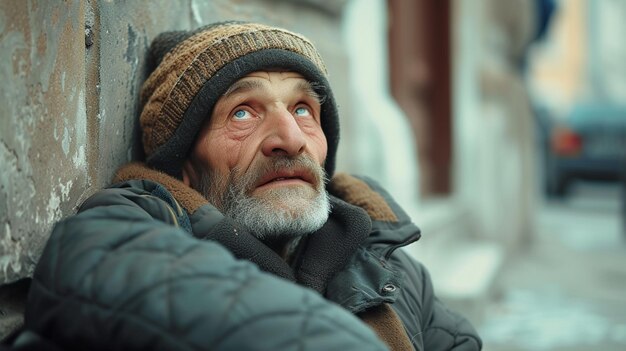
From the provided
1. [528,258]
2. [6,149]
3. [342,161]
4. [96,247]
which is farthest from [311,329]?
[528,258]

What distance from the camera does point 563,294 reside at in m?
6.09

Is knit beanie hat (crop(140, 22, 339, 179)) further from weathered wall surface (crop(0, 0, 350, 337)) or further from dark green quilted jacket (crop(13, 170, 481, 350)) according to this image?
dark green quilted jacket (crop(13, 170, 481, 350))

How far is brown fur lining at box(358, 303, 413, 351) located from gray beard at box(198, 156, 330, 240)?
243 mm

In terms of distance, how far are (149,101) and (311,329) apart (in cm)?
104

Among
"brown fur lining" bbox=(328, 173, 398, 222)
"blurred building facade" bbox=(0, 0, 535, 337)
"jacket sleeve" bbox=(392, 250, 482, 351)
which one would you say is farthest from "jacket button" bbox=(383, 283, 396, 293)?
"blurred building facade" bbox=(0, 0, 535, 337)

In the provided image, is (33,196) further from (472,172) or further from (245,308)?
(472,172)

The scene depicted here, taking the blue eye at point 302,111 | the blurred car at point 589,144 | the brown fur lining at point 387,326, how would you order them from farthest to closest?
the blurred car at point 589,144 → the blue eye at point 302,111 → the brown fur lining at point 387,326

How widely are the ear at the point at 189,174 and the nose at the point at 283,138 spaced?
0.23 m

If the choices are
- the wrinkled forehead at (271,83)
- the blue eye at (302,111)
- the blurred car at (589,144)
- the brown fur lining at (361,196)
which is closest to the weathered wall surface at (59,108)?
the wrinkled forehead at (271,83)

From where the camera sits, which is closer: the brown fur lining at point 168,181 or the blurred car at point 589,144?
the brown fur lining at point 168,181

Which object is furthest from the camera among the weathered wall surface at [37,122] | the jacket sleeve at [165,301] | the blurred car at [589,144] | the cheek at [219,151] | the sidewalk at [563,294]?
the blurred car at [589,144]

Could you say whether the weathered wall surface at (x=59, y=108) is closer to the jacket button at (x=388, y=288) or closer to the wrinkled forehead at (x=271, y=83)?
the wrinkled forehead at (x=271, y=83)

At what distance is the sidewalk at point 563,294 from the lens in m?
4.86

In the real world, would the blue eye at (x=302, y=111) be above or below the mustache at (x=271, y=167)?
above
